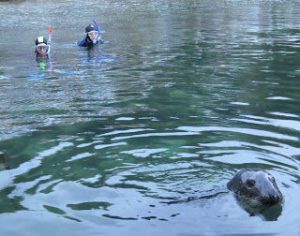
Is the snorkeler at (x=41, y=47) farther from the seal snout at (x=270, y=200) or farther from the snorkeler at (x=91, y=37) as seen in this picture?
the seal snout at (x=270, y=200)

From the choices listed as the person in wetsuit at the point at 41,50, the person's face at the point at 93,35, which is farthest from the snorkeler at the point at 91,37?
the person in wetsuit at the point at 41,50

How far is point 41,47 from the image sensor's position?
624 inches

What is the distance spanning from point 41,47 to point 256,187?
11.1 meters

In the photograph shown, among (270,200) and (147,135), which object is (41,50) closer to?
(147,135)

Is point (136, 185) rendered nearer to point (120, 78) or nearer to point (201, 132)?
point (201, 132)

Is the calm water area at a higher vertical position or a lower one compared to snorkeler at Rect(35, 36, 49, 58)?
lower

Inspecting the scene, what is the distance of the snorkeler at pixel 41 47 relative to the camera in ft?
51.8

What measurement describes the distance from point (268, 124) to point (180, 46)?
9.26 meters

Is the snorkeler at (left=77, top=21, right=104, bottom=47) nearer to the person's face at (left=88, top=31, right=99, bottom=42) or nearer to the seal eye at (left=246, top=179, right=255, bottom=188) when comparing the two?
the person's face at (left=88, top=31, right=99, bottom=42)

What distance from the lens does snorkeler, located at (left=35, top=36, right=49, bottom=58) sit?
1578cm

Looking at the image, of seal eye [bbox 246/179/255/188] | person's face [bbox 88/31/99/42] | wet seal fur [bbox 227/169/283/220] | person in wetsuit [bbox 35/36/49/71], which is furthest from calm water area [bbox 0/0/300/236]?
person's face [bbox 88/31/99/42]

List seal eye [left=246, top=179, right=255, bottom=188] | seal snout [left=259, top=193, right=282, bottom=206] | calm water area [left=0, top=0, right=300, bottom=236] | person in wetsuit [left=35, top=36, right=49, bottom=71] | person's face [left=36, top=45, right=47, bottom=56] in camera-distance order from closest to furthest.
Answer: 1. calm water area [left=0, top=0, right=300, bottom=236]
2. seal snout [left=259, top=193, right=282, bottom=206]
3. seal eye [left=246, top=179, right=255, bottom=188]
4. person in wetsuit [left=35, top=36, right=49, bottom=71]
5. person's face [left=36, top=45, right=47, bottom=56]

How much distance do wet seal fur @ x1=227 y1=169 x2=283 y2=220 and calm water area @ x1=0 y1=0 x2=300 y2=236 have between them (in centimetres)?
9

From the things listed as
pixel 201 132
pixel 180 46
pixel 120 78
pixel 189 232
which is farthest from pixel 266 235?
pixel 180 46
